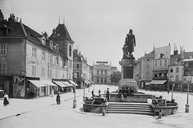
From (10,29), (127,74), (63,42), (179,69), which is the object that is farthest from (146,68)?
(10,29)

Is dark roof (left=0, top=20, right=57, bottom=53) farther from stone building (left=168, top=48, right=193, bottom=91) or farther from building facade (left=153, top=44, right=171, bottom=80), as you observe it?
building facade (left=153, top=44, right=171, bottom=80)

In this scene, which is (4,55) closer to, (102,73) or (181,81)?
(181,81)

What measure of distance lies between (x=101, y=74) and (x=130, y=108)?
11077 cm

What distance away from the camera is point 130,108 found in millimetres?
20125

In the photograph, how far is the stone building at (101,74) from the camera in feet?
427

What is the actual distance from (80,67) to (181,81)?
28678 mm

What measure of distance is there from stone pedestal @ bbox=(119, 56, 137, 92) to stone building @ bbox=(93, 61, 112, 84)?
330 feet

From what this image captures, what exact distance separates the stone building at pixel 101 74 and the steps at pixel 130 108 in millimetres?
108662

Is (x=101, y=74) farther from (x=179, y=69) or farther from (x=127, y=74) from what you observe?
(x=127, y=74)

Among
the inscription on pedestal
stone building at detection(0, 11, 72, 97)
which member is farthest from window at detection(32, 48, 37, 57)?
the inscription on pedestal

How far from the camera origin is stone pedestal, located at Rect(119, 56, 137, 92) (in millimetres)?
28078

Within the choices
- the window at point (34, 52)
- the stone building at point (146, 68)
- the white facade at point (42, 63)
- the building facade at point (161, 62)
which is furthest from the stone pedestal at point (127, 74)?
the stone building at point (146, 68)

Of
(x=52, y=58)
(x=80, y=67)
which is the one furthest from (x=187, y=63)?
(x=52, y=58)

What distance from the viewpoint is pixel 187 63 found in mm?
57656
